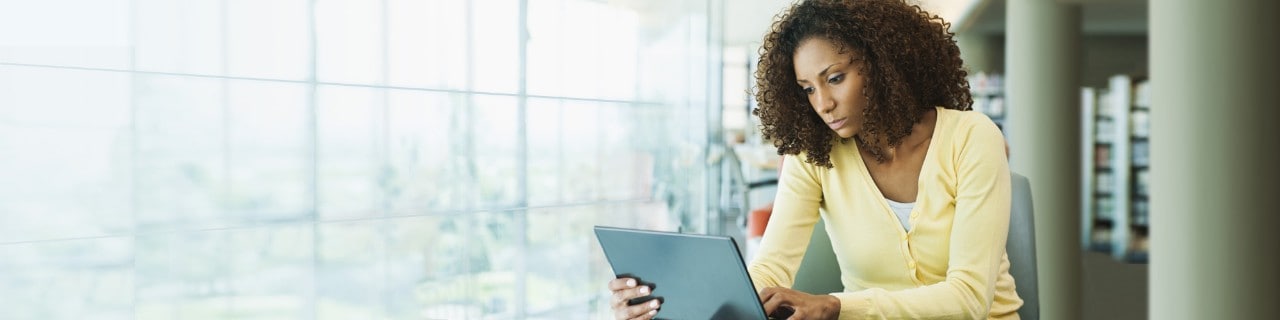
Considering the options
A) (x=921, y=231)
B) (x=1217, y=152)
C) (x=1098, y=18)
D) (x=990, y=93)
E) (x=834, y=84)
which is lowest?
(x=921, y=231)

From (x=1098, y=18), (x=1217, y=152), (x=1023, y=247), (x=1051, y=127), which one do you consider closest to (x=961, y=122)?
(x=1023, y=247)

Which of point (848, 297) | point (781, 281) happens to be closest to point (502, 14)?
point (781, 281)

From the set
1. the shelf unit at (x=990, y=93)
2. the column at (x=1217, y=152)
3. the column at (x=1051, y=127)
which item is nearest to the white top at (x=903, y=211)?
the column at (x=1217, y=152)

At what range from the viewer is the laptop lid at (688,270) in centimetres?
119

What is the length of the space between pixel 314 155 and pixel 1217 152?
261 cm

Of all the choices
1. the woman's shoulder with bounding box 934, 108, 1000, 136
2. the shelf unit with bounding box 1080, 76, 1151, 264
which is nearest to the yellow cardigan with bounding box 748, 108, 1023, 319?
the woman's shoulder with bounding box 934, 108, 1000, 136

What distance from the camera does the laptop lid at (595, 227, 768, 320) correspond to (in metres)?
1.19

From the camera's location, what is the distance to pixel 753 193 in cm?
799

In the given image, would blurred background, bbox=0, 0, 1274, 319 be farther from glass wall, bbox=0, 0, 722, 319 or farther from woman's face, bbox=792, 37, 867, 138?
woman's face, bbox=792, 37, 867, 138

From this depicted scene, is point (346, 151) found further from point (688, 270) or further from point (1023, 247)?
point (1023, 247)

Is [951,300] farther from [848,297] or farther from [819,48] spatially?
[819,48]

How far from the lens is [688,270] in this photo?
1252mm

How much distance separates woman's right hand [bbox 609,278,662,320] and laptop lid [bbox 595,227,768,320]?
1 centimetres

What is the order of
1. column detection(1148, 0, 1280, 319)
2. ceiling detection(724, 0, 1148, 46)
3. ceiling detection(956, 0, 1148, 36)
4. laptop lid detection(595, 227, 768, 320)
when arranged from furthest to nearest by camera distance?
ceiling detection(724, 0, 1148, 46) < ceiling detection(956, 0, 1148, 36) < column detection(1148, 0, 1280, 319) < laptop lid detection(595, 227, 768, 320)
